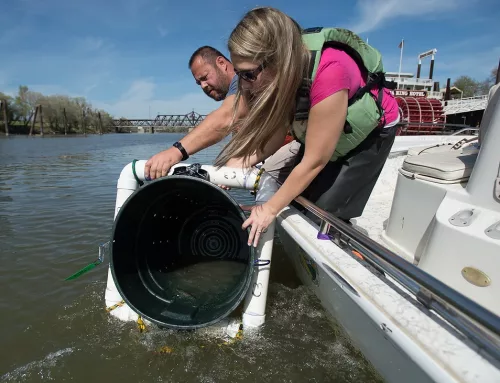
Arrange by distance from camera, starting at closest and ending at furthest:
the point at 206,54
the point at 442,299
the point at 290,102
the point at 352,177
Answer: the point at 442,299 → the point at 290,102 → the point at 352,177 → the point at 206,54

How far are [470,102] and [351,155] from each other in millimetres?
35556

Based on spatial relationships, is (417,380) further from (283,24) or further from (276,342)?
(283,24)

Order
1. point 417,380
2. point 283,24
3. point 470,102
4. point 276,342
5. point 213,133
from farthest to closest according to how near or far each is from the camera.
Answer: point 470,102 < point 213,133 < point 276,342 < point 283,24 < point 417,380

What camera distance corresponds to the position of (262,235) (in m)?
2.11

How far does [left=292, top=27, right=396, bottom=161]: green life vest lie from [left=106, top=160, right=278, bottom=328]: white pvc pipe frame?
0.48 meters

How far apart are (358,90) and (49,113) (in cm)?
7077

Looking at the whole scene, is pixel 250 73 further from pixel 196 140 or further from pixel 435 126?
pixel 435 126

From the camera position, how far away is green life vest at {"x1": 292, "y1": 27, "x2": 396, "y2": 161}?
1747 mm

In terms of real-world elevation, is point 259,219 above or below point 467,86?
below

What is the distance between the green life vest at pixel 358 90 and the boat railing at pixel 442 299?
67 cm

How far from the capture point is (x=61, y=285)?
10.4 ft

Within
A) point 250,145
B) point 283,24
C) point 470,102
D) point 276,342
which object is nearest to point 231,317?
point 276,342

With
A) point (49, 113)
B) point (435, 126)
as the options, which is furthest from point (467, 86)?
point (49, 113)

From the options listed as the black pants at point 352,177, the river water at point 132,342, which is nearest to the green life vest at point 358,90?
the black pants at point 352,177
